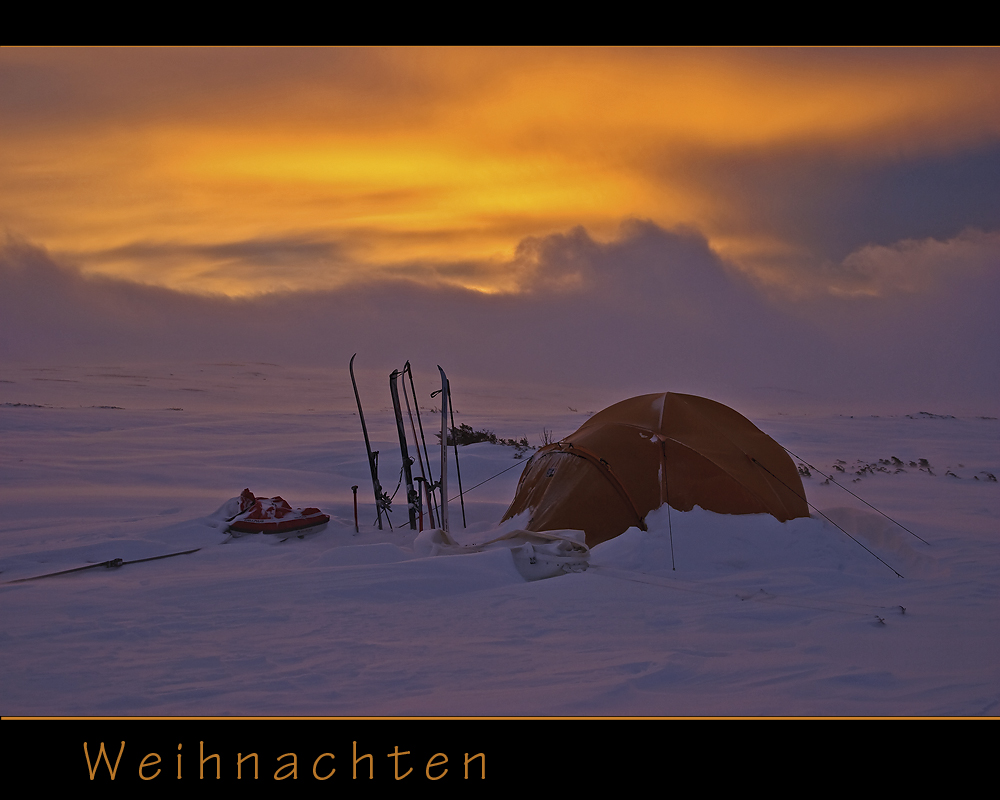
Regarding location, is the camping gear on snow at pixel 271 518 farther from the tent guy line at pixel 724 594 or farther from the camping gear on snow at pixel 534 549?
the tent guy line at pixel 724 594

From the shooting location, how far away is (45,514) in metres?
9.47

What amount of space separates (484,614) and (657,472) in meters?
2.84

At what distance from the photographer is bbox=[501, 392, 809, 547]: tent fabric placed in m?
7.81

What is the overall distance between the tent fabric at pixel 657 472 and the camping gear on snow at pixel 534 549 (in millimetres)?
430

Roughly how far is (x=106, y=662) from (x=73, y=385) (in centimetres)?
3076

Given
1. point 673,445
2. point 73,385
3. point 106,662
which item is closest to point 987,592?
point 673,445

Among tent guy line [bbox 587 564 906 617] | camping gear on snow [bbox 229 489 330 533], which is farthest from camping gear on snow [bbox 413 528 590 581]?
camping gear on snow [bbox 229 489 330 533]

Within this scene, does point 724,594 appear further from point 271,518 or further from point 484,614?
point 271,518

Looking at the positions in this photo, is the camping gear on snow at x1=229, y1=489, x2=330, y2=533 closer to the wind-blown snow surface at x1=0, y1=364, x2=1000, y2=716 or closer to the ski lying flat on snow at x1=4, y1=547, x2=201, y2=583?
the wind-blown snow surface at x1=0, y1=364, x2=1000, y2=716

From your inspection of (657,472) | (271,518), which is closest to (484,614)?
(657,472)

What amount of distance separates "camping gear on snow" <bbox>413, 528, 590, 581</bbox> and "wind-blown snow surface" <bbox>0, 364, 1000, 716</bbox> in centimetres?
23

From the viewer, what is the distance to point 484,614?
572cm

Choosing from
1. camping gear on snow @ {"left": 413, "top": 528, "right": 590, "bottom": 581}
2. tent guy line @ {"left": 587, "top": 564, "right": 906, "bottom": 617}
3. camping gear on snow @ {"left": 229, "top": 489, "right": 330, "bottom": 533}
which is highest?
camping gear on snow @ {"left": 229, "top": 489, "right": 330, "bottom": 533}

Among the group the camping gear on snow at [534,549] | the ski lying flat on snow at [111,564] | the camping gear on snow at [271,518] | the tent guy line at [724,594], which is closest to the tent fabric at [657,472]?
the camping gear on snow at [534,549]
